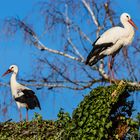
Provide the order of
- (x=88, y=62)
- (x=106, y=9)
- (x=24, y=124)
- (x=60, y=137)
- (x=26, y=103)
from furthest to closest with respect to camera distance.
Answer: (x=106, y=9), (x=26, y=103), (x=88, y=62), (x=24, y=124), (x=60, y=137)

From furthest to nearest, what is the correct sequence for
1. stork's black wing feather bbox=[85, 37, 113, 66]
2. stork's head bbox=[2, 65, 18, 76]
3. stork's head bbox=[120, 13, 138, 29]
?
stork's head bbox=[2, 65, 18, 76] < stork's head bbox=[120, 13, 138, 29] < stork's black wing feather bbox=[85, 37, 113, 66]

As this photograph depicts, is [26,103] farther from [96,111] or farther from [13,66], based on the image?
[96,111]

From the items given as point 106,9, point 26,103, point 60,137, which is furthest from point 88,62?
point 60,137

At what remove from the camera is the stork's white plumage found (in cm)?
1358

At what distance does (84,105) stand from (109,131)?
0.46m

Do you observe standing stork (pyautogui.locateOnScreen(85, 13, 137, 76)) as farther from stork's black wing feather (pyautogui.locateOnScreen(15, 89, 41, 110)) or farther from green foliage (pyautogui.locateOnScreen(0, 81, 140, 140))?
green foliage (pyautogui.locateOnScreen(0, 81, 140, 140))

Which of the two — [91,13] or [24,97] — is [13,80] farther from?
[91,13]

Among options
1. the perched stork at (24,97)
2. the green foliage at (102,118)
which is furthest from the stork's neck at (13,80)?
the green foliage at (102,118)

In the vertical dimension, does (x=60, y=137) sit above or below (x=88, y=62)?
below

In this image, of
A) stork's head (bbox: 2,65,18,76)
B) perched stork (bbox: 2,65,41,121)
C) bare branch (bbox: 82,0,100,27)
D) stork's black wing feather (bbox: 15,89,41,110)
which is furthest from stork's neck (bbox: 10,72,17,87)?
bare branch (bbox: 82,0,100,27)

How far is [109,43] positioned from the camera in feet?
45.3

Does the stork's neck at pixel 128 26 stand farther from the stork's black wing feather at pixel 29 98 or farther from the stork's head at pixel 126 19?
the stork's black wing feather at pixel 29 98

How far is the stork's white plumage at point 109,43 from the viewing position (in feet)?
44.5

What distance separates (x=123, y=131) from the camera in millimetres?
7570
